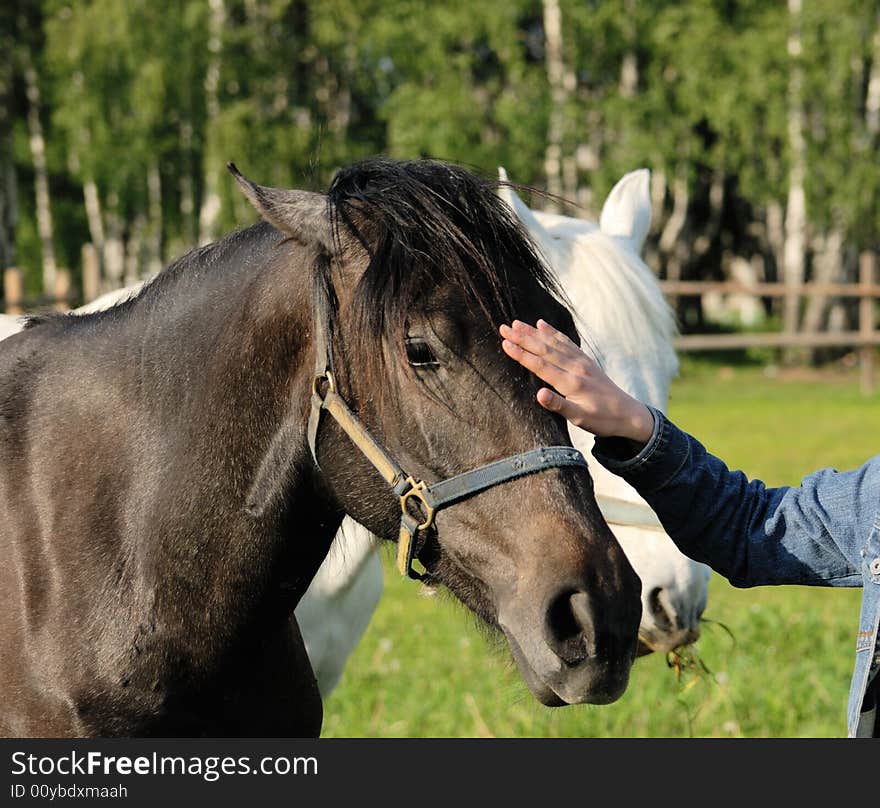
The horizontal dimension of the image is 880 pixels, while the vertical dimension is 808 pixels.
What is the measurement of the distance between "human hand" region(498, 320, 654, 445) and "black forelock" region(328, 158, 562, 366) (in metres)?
0.08

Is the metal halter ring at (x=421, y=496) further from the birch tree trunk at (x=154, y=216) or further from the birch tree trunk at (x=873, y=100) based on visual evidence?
the birch tree trunk at (x=873, y=100)

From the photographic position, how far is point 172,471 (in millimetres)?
2225

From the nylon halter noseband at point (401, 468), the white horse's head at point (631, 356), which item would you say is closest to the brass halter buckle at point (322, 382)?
the nylon halter noseband at point (401, 468)

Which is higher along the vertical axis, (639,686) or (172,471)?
(172,471)

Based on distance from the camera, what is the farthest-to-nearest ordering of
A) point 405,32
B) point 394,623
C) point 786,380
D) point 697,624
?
point 405,32
point 786,380
point 394,623
point 697,624

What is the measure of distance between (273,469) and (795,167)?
71.5ft

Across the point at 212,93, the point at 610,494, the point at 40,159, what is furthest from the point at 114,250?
the point at 610,494

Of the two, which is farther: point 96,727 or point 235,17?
point 235,17

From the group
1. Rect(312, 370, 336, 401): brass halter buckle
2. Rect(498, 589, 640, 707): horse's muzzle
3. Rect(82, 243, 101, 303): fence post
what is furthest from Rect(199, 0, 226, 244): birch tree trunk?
Rect(498, 589, 640, 707): horse's muzzle

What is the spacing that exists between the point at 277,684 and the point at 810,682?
10.7 ft

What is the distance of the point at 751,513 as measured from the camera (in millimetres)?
2428

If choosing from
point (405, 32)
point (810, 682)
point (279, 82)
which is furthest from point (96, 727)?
point (279, 82)

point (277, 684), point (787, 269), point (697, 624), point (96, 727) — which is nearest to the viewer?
point (96, 727)

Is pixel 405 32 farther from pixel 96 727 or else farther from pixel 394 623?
pixel 96 727
